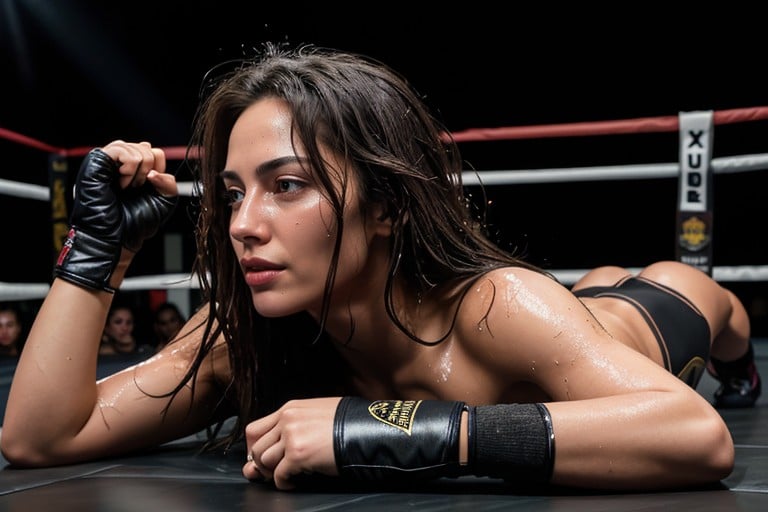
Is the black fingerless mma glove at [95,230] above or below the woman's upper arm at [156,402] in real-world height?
above

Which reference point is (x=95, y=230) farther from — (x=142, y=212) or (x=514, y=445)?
(x=514, y=445)

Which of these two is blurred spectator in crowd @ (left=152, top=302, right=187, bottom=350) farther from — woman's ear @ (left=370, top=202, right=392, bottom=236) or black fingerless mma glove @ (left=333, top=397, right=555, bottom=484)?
black fingerless mma glove @ (left=333, top=397, right=555, bottom=484)

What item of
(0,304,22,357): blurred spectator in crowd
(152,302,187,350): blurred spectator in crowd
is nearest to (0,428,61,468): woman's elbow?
(0,304,22,357): blurred spectator in crowd

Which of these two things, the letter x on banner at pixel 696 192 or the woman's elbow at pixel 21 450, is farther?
the letter x on banner at pixel 696 192

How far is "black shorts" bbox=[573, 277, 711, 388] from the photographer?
161 cm

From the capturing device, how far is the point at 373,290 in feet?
3.76

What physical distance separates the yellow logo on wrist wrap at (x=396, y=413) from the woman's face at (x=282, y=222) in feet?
0.53

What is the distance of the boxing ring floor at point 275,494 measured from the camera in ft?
2.92

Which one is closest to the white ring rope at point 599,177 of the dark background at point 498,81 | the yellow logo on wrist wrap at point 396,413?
the yellow logo on wrist wrap at point 396,413

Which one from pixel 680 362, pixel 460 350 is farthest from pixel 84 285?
pixel 680 362

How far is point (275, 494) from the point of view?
974 mm

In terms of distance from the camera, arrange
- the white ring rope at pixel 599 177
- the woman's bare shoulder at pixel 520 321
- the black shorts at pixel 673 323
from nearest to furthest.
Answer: the woman's bare shoulder at pixel 520 321 → the black shorts at pixel 673 323 → the white ring rope at pixel 599 177

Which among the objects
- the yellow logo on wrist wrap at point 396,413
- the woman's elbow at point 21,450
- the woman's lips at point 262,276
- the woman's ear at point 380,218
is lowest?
the woman's elbow at point 21,450

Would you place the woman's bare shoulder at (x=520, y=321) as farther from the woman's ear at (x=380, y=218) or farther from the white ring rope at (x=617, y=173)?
the white ring rope at (x=617, y=173)
